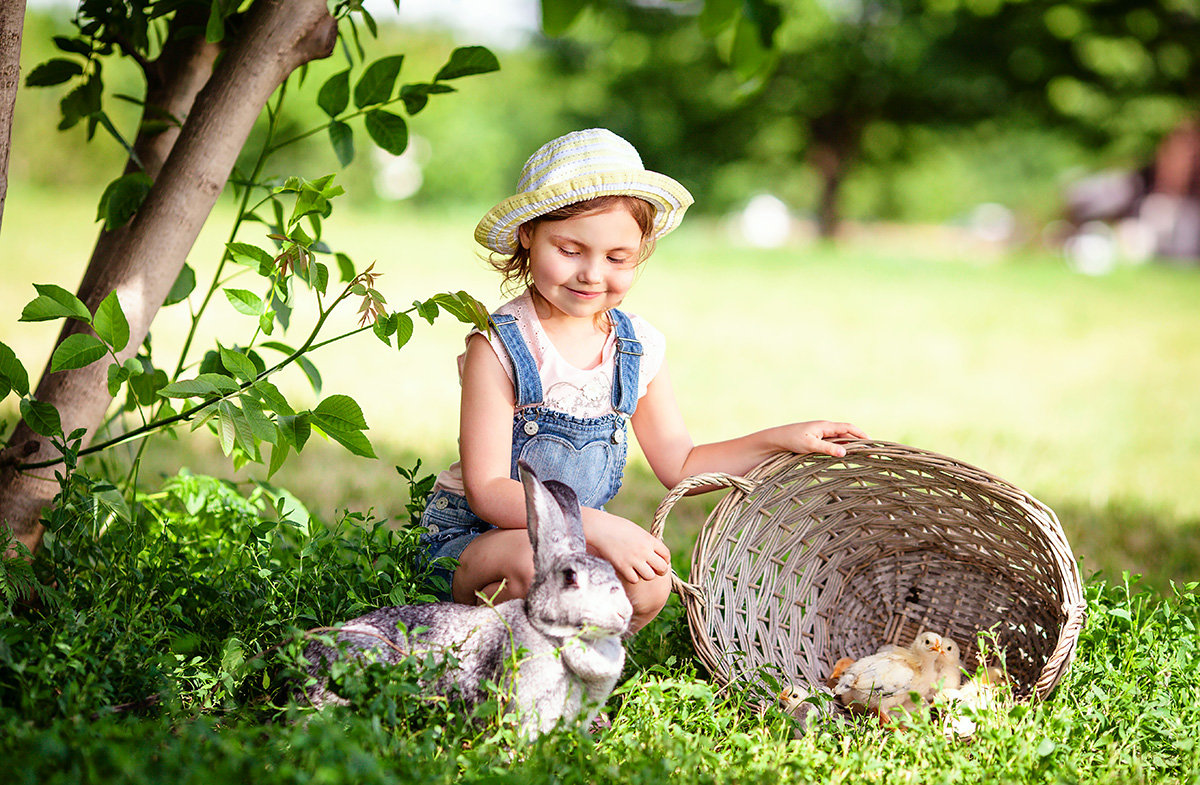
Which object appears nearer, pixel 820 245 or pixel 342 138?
pixel 342 138

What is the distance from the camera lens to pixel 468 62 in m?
2.27

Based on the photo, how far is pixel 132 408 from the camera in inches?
98.0

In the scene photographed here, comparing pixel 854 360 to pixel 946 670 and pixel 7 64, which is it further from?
pixel 7 64

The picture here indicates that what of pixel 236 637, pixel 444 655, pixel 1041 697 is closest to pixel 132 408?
pixel 236 637

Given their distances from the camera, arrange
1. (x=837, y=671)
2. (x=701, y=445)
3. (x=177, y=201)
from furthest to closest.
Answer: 1. (x=701, y=445)
2. (x=837, y=671)
3. (x=177, y=201)

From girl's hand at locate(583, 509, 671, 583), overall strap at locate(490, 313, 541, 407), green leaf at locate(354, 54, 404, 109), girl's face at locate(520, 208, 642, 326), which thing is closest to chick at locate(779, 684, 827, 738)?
girl's hand at locate(583, 509, 671, 583)

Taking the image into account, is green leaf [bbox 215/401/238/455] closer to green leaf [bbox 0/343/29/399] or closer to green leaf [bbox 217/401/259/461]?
→ green leaf [bbox 217/401/259/461]

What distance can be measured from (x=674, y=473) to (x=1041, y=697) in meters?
0.96

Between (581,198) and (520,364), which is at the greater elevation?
(581,198)

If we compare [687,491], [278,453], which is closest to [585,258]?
[687,491]

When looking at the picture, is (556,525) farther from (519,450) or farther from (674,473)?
(674,473)

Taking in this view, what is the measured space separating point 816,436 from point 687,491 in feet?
1.22

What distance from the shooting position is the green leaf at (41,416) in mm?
2014

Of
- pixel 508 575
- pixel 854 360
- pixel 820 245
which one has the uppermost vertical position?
pixel 820 245
